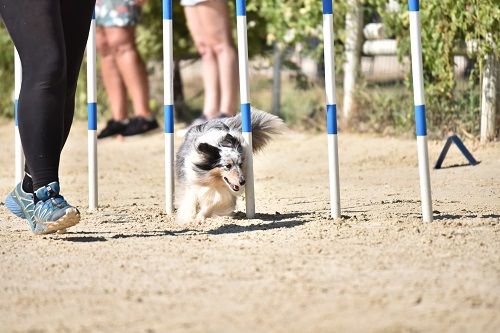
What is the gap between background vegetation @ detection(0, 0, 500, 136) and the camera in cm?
819

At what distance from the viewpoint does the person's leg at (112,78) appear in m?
10.6

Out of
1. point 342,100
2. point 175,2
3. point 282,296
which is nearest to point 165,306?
point 282,296

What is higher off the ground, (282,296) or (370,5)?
(370,5)

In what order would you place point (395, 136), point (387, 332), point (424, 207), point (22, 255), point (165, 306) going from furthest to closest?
point (395, 136), point (424, 207), point (22, 255), point (165, 306), point (387, 332)

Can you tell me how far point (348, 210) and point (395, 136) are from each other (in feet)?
11.6

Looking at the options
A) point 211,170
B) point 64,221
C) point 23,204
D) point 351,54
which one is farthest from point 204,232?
point 351,54

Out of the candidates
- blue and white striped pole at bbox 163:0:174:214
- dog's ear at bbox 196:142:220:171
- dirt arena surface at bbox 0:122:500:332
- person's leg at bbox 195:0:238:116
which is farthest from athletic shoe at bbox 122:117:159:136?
dog's ear at bbox 196:142:220:171

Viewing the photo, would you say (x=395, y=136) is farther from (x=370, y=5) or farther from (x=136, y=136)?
(x=136, y=136)

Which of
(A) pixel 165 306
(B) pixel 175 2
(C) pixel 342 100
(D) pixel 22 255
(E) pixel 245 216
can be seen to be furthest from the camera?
(B) pixel 175 2

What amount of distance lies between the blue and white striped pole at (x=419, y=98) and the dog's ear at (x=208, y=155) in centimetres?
118

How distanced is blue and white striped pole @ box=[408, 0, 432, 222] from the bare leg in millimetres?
5731

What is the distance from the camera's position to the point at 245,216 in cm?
595

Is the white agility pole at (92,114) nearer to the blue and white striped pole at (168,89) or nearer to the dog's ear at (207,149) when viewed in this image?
the blue and white striped pole at (168,89)

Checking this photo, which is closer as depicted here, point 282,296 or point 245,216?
point 282,296
